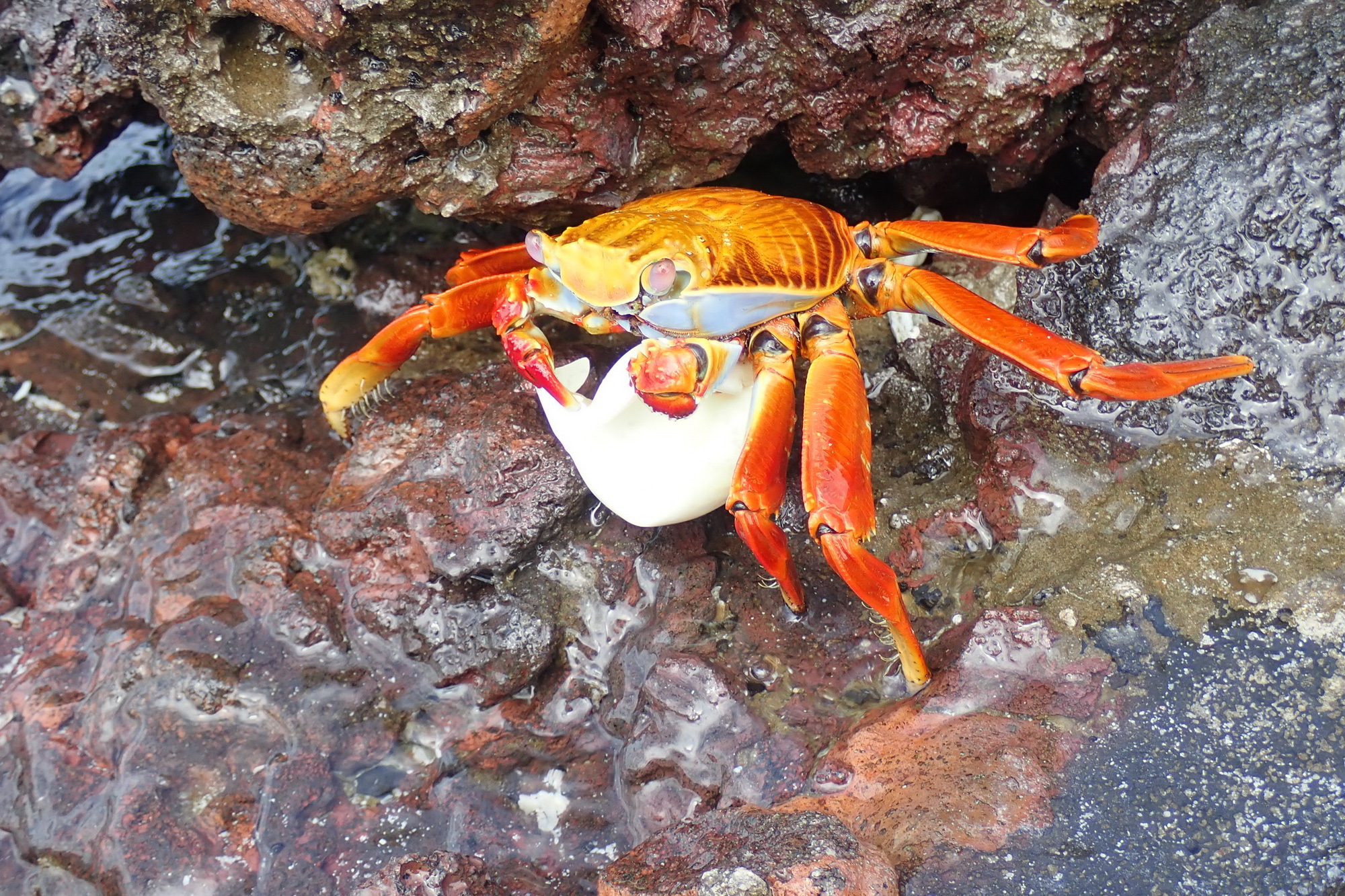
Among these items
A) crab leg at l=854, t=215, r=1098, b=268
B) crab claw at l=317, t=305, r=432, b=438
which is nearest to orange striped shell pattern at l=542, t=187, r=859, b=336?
crab leg at l=854, t=215, r=1098, b=268

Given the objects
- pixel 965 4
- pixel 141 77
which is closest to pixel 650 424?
pixel 965 4

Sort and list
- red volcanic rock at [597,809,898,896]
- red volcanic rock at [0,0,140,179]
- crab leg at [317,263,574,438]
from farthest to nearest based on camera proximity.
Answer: red volcanic rock at [0,0,140,179] < crab leg at [317,263,574,438] < red volcanic rock at [597,809,898,896]

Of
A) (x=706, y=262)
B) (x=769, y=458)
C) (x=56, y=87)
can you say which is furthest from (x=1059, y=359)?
(x=56, y=87)

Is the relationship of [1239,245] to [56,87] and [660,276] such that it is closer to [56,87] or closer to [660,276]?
[660,276]

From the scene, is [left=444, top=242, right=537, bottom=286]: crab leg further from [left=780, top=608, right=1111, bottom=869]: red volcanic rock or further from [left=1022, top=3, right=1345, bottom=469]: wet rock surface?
[left=780, top=608, right=1111, bottom=869]: red volcanic rock

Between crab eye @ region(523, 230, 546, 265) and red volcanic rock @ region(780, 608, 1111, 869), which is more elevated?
crab eye @ region(523, 230, 546, 265)

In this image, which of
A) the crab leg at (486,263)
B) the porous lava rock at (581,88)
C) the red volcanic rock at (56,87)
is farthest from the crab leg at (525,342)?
the red volcanic rock at (56,87)
